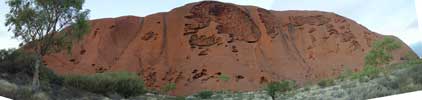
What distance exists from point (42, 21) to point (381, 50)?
5085 millimetres

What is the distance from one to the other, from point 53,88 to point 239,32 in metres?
2.99

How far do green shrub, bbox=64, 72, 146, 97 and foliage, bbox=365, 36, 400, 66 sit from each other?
3.57m

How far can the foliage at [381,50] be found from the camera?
9.15 meters

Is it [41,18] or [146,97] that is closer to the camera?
[41,18]

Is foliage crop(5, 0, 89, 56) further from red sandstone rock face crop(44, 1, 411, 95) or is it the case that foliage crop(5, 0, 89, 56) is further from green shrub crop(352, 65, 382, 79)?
green shrub crop(352, 65, 382, 79)

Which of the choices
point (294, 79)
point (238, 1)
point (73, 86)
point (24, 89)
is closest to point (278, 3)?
point (238, 1)

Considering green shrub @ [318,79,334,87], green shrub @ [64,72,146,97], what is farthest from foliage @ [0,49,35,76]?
green shrub @ [318,79,334,87]

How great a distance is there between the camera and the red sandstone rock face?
862 centimetres

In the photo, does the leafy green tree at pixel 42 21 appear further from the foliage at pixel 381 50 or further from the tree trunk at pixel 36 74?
the foliage at pixel 381 50

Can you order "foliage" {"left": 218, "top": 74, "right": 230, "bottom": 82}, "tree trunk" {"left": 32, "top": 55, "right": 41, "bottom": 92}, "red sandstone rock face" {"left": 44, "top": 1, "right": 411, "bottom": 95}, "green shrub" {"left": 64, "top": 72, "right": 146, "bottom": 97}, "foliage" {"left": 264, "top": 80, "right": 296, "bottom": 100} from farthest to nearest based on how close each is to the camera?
"foliage" {"left": 264, "top": 80, "right": 296, "bottom": 100}, "green shrub" {"left": 64, "top": 72, "right": 146, "bottom": 97}, "foliage" {"left": 218, "top": 74, "right": 230, "bottom": 82}, "red sandstone rock face" {"left": 44, "top": 1, "right": 411, "bottom": 95}, "tree trunk" {"left": 32, "top": 55, "right": 41, "bottom": 92}

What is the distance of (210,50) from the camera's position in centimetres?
895

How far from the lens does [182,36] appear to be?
356 inches

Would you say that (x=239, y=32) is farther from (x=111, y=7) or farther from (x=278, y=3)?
(x=111, y=7)

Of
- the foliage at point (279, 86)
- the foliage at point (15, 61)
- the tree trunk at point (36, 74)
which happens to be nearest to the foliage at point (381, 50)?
the foliage at point (279, 86)
